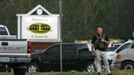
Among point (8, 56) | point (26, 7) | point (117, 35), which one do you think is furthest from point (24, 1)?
point (8, 56)

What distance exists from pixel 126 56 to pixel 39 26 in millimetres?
4854

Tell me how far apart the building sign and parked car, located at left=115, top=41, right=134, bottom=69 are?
3.92 m

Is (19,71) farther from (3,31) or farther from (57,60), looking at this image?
(57,60)

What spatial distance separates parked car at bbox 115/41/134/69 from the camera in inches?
1026

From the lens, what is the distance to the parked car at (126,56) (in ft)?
85.5

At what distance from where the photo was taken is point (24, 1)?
6147cm

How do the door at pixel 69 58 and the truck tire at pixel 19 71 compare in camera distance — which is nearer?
the truck tire at pixel 19 71

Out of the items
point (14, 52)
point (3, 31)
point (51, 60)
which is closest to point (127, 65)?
point (51, 60)

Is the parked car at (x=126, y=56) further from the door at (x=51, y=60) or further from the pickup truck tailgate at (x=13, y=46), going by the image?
the pickup truck tailgate at (x=13, y=46)

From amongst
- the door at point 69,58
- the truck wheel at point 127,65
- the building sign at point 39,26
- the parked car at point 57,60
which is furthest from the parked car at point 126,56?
the building sign at point 39,26

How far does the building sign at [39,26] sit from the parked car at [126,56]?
392 cm

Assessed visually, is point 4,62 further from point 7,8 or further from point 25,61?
point 7,8

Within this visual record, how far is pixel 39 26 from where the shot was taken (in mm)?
27250

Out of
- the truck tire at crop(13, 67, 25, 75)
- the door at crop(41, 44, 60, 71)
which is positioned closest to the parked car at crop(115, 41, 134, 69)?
the door at crop(41, 44, 60, 71)
